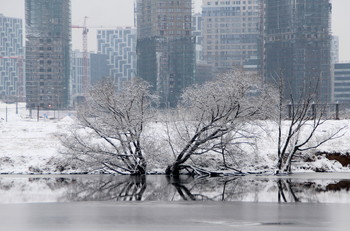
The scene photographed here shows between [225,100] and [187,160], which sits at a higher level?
[225,100]

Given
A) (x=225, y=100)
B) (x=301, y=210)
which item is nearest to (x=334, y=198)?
(x=301, y=210)

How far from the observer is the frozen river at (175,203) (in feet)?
91.9

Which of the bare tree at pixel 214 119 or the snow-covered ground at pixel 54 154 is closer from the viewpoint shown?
the bare tree at pixel 214 119

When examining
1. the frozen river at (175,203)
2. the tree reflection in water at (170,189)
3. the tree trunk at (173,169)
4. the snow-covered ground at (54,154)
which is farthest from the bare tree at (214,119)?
the frozen river at (175,203)

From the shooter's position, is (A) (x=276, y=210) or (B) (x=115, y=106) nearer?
(A) (x=276, y=210)

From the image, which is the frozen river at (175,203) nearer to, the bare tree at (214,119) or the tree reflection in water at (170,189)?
the tree reflection in water at (170,189)

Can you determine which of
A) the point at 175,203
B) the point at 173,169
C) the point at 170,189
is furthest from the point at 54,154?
the point at 175,203

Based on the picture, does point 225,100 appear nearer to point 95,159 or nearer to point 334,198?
point 95,159

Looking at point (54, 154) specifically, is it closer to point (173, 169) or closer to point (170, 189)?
point (173, 169)

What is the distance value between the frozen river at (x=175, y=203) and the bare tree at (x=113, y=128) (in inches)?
68.4

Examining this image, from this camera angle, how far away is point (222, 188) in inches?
1596

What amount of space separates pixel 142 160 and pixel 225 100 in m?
6.09

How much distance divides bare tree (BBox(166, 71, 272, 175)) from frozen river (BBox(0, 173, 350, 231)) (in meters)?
2.45

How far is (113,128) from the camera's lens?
4828cm
